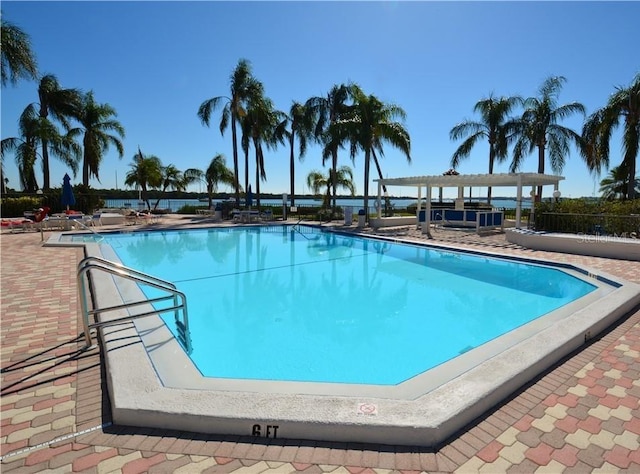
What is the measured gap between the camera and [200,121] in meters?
24.1

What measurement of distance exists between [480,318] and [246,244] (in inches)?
408

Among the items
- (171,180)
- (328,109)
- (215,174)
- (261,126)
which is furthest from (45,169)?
(328,109)

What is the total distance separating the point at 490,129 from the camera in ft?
72.9

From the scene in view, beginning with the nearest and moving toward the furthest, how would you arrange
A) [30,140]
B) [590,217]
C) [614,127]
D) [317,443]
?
[317,443] → [590,217] → [614,127] → [30,140]

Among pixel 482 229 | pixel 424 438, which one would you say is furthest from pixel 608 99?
pixel 424 438

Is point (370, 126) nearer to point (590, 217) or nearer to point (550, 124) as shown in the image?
point (550, 124)

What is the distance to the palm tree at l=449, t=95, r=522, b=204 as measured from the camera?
21.6 meters

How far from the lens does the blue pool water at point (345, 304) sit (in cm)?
473

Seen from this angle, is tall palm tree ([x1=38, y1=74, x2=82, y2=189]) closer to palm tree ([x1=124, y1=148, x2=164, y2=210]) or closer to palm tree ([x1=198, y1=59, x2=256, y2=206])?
palm tree ([x1=124, y1=148, x2=164, y2=210])

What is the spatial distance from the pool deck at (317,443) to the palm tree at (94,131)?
79.7 ft

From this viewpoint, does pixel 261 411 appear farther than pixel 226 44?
No

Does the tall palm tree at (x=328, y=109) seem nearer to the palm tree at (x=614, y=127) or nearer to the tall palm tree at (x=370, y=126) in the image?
the tall palm tree at (x=370, y=126)

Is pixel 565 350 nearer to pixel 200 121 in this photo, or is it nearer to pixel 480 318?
Answer: pixel 480 318

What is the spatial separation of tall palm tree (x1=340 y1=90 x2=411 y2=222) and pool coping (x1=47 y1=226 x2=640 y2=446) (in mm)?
17091
